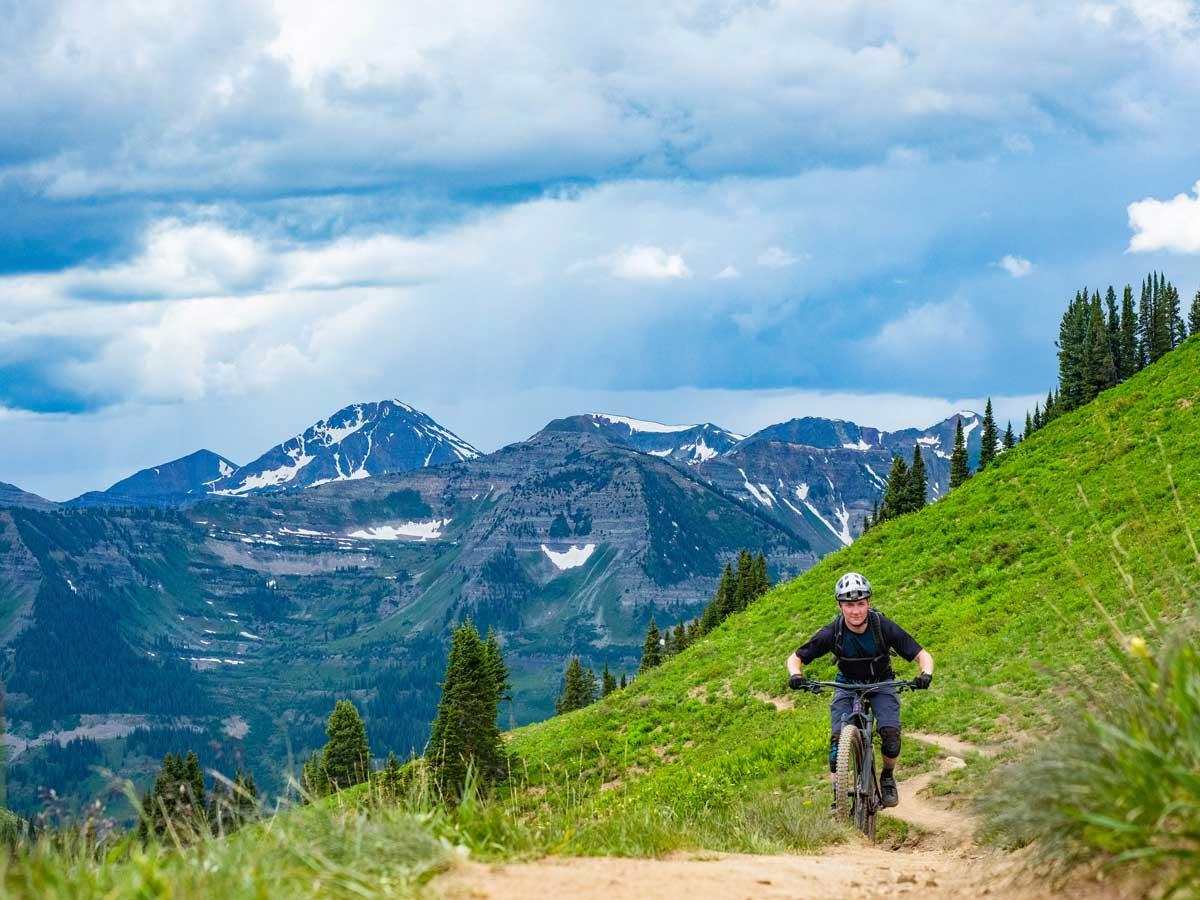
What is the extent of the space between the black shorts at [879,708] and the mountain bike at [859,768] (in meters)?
0.07

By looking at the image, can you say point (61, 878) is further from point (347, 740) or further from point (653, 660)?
point (653, 660)

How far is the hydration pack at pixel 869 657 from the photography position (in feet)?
39.8

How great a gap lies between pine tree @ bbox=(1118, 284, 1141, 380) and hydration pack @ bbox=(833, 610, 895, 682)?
88.6m

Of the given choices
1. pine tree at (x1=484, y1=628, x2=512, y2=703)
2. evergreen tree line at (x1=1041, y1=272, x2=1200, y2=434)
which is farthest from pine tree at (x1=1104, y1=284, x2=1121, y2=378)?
pine tree at (x1=484, y1=628, x2=512, y2=703)

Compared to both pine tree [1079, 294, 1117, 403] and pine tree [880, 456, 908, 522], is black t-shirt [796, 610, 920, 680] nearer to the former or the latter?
pine tree [1079, 294, 1117, 403]

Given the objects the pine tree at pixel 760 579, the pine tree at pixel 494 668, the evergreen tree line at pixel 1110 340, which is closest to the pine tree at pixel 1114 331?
the evergreen tree line at pixel 1110 340

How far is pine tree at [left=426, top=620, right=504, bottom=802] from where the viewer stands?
3303 cm

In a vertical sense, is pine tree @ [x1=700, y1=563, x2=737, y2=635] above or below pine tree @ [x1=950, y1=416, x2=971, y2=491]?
below

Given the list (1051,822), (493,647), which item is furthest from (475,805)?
(493,647)

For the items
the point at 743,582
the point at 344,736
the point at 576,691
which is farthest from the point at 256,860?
the point at 576,691

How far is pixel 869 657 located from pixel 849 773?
55.1 inches

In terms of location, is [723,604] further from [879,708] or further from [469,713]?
[879,708]

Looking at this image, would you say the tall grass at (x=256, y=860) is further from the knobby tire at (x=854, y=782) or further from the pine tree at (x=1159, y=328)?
the pine tree at (x=1159, y=328)

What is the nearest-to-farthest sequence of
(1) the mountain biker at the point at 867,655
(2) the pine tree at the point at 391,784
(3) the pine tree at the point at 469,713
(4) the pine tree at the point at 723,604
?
(2) the pine tree at the point at 391,784 < (1) the mountain biker at the point at 867,655 < (3) the pine tree at the point at 469,713 < (4) the pine tree at the point at 723,604
